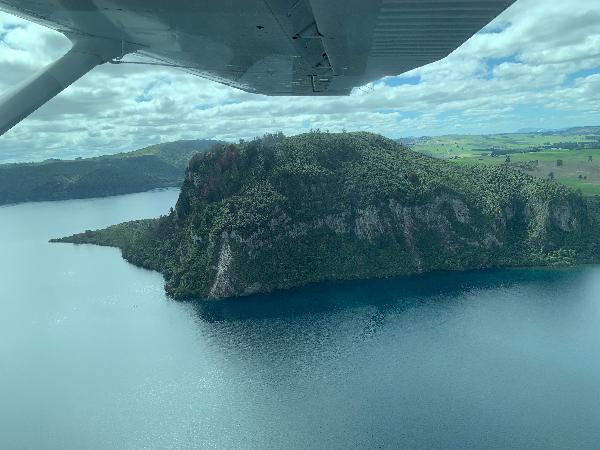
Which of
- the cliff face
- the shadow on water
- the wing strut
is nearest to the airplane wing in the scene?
the wing strut

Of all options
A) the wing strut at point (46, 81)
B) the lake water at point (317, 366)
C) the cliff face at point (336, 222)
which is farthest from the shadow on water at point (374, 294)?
the wing strut at point (46, 81)

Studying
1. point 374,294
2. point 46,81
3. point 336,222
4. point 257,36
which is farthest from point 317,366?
point 257,36

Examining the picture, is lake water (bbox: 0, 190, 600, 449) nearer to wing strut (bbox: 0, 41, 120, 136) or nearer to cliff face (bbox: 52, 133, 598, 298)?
cliff face (bbox: 52, 133, 598, 298)

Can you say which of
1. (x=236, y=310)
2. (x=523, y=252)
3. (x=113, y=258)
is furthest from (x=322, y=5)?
(x=113, y=258)

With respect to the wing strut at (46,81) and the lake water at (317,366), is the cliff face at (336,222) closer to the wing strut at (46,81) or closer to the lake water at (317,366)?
the lake water at (317,366)

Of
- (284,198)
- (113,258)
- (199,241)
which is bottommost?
(113,258)

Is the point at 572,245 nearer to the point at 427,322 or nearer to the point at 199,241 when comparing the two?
the point at 427,322
